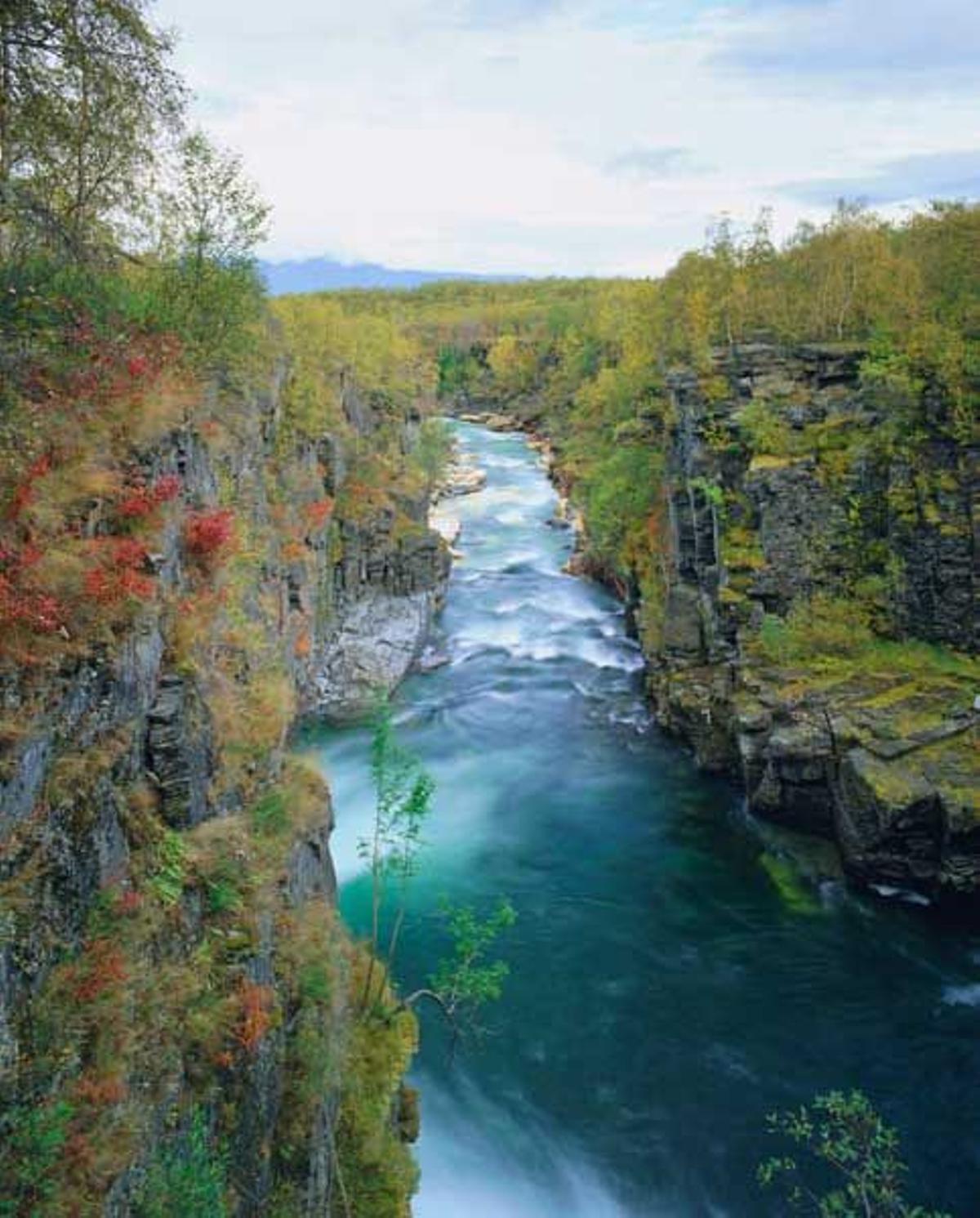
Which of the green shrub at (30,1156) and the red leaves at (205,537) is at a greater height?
the red leaves at (205,537)

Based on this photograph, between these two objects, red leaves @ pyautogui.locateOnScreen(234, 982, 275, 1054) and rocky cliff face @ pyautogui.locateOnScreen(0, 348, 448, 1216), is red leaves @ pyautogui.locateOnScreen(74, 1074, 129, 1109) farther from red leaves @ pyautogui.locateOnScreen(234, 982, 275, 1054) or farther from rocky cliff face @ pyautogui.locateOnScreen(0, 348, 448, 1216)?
red leaves @ pyautogui.locateOnScreen(234, 982, 275, 1054)

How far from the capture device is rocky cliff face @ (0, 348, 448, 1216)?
25.5ft

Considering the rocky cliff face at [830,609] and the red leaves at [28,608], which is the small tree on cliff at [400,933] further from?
the rocky cliff face at [830,609]

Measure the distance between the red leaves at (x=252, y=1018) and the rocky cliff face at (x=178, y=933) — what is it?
0.11 feet

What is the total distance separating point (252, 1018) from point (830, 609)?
21810 millimetres

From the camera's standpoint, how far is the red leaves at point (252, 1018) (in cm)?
1027

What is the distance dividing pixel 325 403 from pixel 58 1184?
32.1 meters

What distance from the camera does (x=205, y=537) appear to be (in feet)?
47.1

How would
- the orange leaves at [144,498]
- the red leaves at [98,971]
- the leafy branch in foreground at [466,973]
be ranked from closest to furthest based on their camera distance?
the red leaves at [98,971] → the orange leaves at [144,498] → the leafy branch in foreground at [466,973]

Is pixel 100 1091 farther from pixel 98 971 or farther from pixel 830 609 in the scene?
pixel 830 609

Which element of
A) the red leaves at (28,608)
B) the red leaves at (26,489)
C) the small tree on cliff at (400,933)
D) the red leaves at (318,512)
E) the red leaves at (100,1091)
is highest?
the red leaves at (26,489)

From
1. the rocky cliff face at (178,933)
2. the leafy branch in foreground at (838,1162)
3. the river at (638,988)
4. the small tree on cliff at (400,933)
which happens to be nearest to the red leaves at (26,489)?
the rocky cliff face at (178,933)

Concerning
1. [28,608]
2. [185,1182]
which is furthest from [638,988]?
[28,608]

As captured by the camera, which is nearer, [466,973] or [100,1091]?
[100,1091]
